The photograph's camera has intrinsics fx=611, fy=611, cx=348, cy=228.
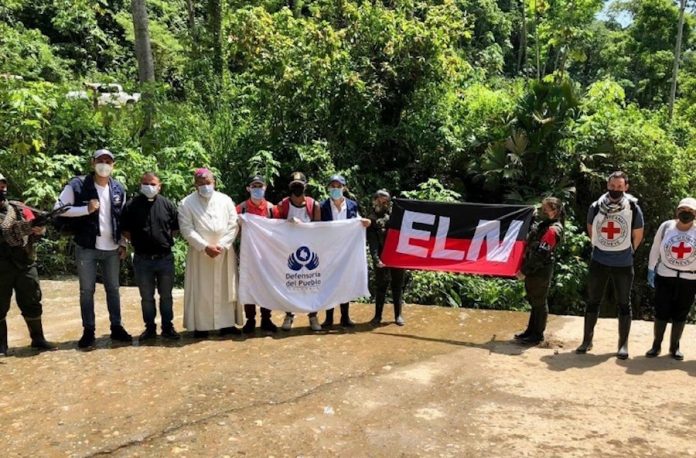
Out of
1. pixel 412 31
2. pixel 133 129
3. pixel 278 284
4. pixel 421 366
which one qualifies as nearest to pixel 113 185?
pixel 278 284

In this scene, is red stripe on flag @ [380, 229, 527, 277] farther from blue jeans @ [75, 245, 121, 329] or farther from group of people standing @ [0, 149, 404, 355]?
blue jeans @ [75, 245, 121, 329]

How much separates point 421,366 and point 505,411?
117cm

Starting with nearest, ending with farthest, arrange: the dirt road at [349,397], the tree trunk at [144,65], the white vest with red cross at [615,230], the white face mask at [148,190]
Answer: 1. the dirt road at [349,397]
2. the white vest with red cross at [615,230]
3. the white face mask at [148,190]
4. the tree trunk at [144,65]

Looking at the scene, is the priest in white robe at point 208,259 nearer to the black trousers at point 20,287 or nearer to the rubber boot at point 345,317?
the rubber boot at point 345,317

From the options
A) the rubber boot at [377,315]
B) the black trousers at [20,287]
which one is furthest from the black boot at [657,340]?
the black trousers at [20,287]

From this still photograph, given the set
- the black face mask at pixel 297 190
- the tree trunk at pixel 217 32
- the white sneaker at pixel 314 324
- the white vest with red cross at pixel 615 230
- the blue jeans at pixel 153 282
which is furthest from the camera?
the tree trunk at pixel 217 32

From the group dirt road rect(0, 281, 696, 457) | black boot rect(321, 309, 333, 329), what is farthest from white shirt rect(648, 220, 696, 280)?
black boot rect(321, 309, 333, 329)

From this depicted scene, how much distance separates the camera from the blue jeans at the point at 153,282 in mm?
6148

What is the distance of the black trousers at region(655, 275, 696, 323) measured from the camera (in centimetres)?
573

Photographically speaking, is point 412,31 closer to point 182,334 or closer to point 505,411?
point 182,334

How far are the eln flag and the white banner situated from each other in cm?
44

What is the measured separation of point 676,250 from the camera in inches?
224

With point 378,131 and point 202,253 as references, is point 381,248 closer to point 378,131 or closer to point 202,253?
point 202,253

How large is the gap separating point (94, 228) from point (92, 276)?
1.58 ft
